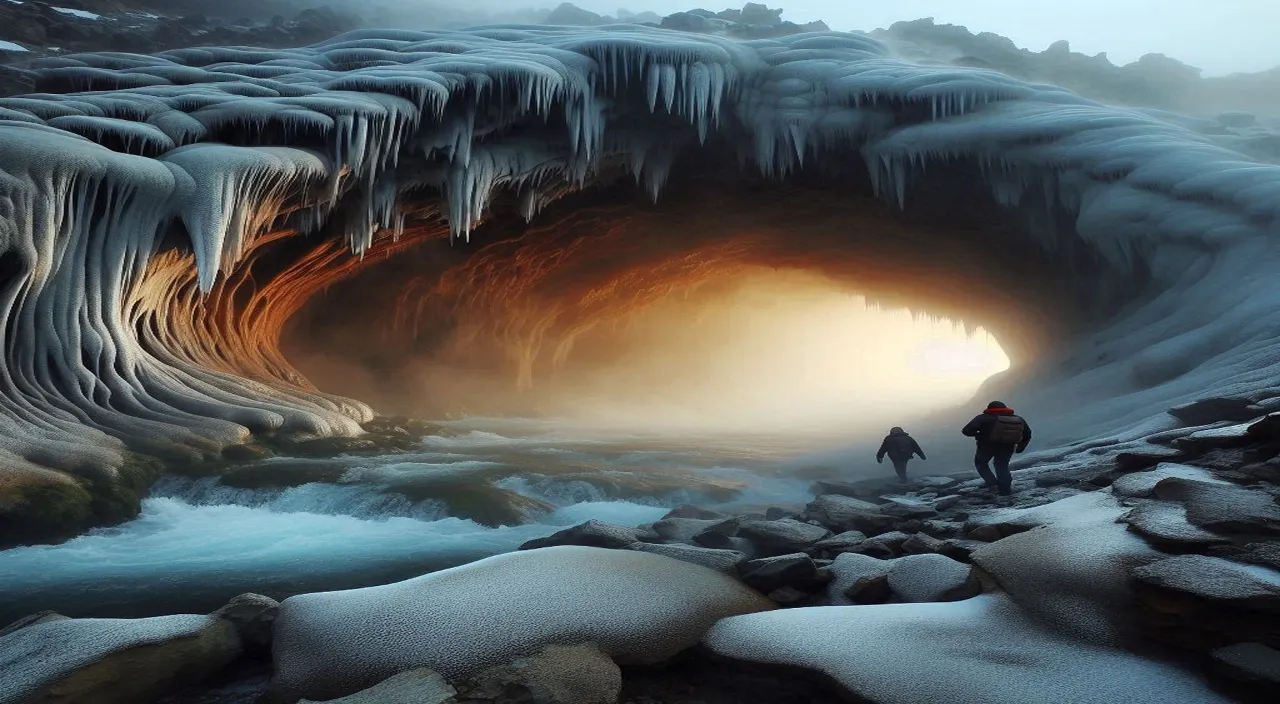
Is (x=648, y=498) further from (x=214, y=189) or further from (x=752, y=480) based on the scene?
(x=214, y=189)

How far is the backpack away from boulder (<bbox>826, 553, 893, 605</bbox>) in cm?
298

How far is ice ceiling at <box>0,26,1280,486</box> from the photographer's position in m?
8.27

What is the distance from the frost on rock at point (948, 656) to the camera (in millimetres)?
2699

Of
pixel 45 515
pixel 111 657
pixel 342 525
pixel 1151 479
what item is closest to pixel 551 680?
pixel 111 657

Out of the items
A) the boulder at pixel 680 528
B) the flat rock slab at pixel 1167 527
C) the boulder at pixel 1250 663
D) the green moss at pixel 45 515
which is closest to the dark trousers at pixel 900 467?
the boulder at pixel 680 528

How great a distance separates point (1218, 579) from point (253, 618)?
4.30 m

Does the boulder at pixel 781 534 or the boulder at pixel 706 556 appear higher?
the boulder at pixel 706 556

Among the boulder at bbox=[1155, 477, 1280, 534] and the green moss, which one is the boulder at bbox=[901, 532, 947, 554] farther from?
the green moss

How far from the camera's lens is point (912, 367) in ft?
132

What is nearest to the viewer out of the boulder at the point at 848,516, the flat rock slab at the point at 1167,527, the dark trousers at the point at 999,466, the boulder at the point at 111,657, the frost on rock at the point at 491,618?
the boulder at the point at 111,657

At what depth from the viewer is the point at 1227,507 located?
3322 millimetres

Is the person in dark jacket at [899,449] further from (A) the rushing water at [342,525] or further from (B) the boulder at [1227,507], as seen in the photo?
(B) the boulder at [1227,507]

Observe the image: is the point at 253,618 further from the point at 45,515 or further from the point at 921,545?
the point at 45,515

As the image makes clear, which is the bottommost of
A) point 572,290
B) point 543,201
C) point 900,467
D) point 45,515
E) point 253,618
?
point 900,467
